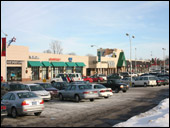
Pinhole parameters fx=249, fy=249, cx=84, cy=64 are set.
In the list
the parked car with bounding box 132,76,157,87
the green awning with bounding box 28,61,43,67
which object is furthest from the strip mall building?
the parked car with bounding box 132,76,157,87

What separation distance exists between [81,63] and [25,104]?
187 ft

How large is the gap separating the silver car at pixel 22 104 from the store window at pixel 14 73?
36215 millimetres

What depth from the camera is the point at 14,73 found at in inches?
1982

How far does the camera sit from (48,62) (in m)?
57.8

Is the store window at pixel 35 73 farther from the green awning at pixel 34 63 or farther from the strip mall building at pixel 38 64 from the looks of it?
the green awning at pixel 34 63

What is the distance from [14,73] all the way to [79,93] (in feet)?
108

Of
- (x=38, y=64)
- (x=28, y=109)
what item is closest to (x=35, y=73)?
(x=38, y=64)

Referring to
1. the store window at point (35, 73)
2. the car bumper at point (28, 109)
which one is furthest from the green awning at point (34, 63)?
the car bumper at point (28, 109)

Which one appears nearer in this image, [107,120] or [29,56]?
[107,120]

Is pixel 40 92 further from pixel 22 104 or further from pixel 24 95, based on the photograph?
pixel 22 104

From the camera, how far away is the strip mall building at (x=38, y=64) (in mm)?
49438

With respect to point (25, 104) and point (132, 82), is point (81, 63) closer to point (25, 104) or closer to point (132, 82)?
point (132, 82)

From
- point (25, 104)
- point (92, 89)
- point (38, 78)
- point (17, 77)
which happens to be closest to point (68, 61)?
point (38, 78)

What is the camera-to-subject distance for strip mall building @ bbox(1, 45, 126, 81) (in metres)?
49.4
